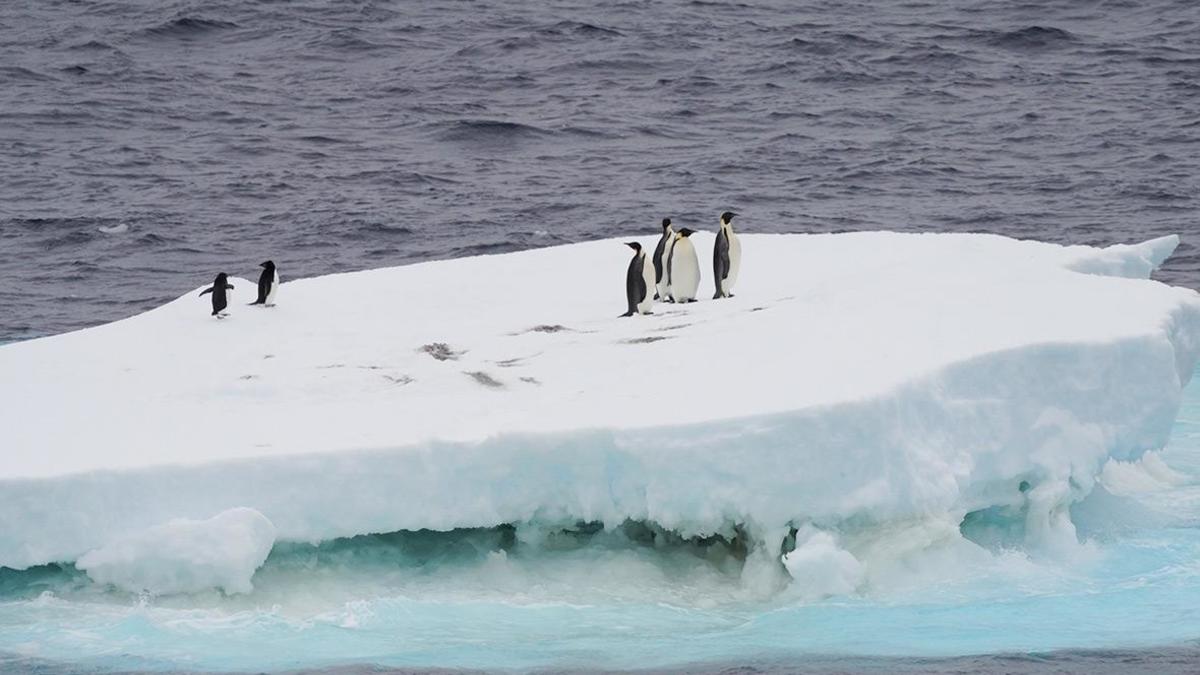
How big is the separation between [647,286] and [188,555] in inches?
169

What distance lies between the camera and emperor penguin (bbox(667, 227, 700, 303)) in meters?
11.5

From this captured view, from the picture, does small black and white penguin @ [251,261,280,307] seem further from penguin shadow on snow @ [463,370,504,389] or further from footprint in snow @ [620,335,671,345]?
footprint in snow @ [620,335,671,345]

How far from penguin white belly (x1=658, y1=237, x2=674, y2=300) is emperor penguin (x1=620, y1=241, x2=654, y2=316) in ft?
1.61

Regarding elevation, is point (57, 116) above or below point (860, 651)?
above

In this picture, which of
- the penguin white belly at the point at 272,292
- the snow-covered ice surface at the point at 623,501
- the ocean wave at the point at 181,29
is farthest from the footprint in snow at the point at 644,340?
the ocean wave at the point at 181,29

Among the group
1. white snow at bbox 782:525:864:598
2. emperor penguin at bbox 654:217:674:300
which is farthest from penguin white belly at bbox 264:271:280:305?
white snow at bbox 782:525:864:598

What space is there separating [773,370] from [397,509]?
86.6 inches

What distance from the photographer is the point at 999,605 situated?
7.94 meters

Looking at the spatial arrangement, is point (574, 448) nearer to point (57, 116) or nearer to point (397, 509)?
point (397, 509)

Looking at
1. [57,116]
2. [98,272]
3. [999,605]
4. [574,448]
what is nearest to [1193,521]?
[999,605]

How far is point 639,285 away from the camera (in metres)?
10.9

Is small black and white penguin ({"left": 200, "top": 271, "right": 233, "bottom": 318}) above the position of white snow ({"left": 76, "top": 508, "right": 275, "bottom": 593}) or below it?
above

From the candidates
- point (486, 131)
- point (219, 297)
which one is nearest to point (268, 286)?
point (219, 297)

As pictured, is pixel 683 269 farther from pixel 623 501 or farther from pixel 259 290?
pixel 623 501
